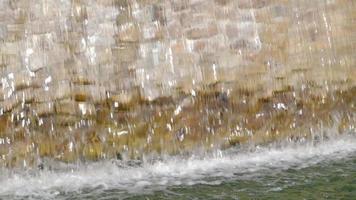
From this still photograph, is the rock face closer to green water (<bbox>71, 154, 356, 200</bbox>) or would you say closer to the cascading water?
the cascading water

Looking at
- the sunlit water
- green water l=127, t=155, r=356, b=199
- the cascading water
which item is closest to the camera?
green water l=127, t=155, r=356, b=199

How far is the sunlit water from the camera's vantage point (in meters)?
6.73

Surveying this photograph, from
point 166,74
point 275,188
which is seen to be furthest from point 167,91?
point 275,188

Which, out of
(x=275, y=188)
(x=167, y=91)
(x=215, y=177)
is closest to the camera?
(x=275, y=188)

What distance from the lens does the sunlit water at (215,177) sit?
6730 millimetres

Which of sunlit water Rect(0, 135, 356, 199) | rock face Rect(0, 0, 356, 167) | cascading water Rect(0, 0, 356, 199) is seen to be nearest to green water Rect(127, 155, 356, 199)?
sunlit water Rect(0, 135, 356, 199)

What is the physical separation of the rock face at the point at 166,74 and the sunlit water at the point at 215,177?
4.6 inches

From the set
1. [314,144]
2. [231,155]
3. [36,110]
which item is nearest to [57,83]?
[36,110]

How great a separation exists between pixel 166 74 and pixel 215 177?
3.10 feet

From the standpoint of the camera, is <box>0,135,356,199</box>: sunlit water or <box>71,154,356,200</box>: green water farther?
<box>0,135,356,199</box>: sunlit water

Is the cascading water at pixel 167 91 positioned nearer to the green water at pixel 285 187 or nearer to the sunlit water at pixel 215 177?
the sunlit water at pixel 215 177

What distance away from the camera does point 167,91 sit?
295 inches

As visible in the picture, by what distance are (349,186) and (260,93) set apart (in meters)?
1.30

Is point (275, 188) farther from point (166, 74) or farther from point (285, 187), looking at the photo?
point (166, 74)
